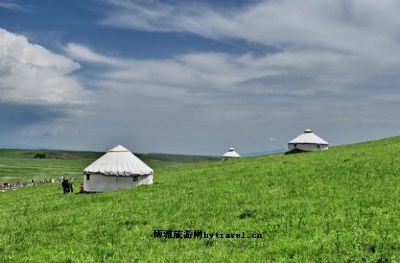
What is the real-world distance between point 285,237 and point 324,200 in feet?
17.8

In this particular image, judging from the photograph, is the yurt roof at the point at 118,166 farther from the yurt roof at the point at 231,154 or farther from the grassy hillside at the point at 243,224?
the yurt roof at the point at 231,154

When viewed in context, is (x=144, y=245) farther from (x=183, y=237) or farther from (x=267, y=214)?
(x=267, y=214)

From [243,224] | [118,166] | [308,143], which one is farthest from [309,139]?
[243,224]

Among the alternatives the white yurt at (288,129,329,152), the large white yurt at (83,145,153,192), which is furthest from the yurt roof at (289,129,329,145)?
the large white yurt at (83,145,153,192)

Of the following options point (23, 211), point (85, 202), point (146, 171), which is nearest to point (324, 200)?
point (85, 202)

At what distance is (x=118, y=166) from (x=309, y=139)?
42110mm

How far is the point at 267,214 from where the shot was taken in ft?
58.5

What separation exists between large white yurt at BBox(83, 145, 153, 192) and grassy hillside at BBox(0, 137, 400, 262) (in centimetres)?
1072

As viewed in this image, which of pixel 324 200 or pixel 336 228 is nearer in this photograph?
pixel 336 228

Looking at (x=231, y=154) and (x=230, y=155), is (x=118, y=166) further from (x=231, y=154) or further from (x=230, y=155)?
(x=231, y=154)

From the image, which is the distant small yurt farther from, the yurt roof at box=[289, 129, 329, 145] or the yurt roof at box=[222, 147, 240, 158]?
the yurt roof at box=[289, 129, 329, 145]

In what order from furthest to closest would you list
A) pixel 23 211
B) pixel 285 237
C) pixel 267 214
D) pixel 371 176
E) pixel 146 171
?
pixel 146 171 → pixel 23 211 → pixel 371 176 → pixel 267 214 → pixel 285 237

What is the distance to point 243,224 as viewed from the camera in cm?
1681

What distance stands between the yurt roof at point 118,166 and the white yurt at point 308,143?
38.8 metres
